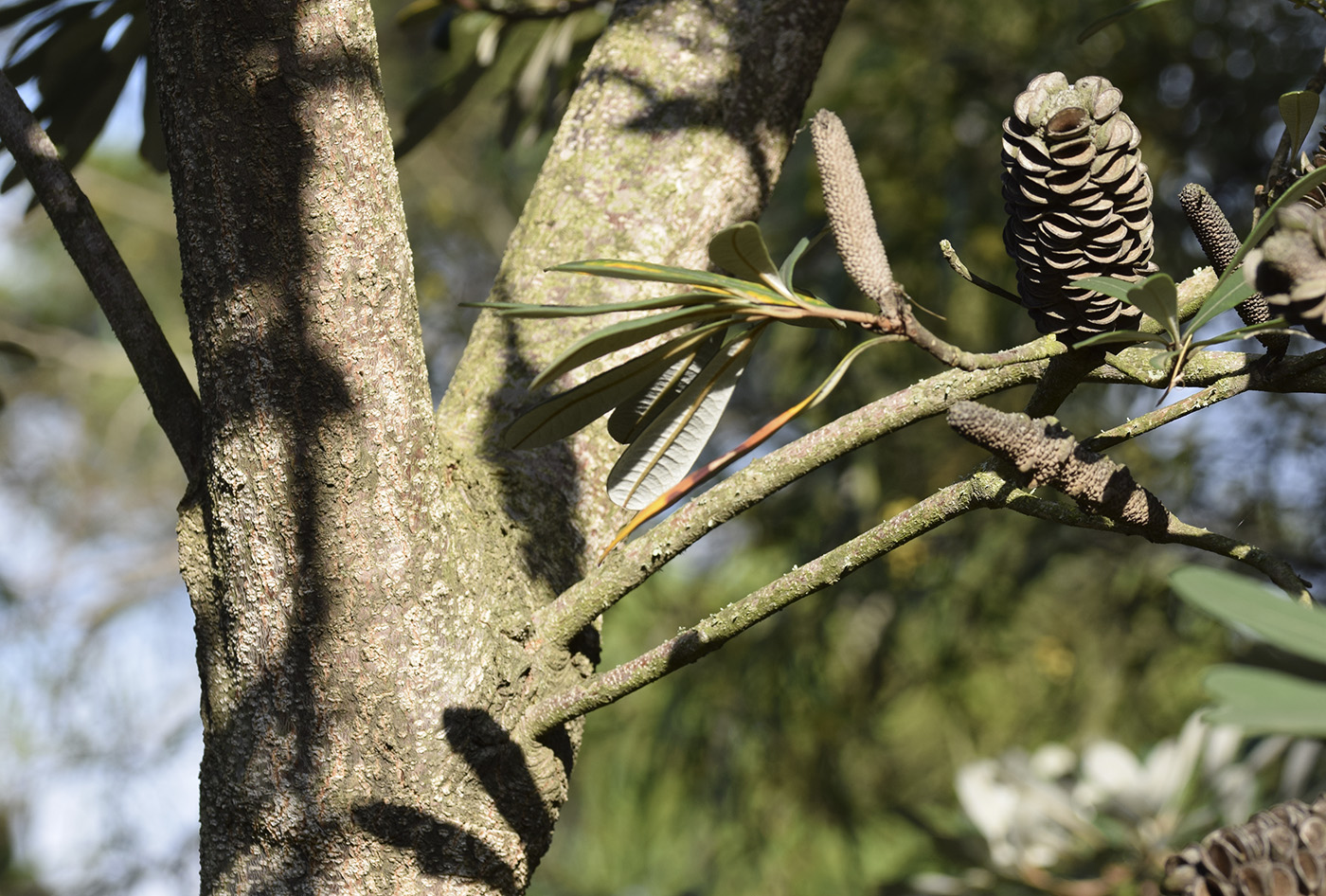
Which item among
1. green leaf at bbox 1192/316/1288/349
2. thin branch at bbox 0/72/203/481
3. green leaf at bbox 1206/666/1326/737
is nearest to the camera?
green leaf at bbox 1206/666/1326/737

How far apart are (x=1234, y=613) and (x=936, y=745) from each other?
310 centimetres

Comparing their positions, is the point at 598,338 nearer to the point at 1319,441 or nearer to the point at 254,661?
the point at 254,661

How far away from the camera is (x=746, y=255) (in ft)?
1.37

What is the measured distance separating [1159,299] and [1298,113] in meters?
0.14

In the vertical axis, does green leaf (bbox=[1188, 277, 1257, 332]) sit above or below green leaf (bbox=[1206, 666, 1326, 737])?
above

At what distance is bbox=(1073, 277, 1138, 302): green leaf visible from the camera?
0.36 m

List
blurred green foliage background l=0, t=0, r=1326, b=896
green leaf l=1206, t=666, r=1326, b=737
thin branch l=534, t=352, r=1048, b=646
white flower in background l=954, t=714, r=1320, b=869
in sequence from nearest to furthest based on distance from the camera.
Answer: green leaf l=1206, t=666, r=1326, b=737 < thin branch l=534, t=352, r=1048, b=646 < white flower in background l=954, t=714, r=1320, b=869 < blurred green foliage background l=0, t=0, r=1326, b=896

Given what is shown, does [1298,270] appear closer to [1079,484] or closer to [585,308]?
[1079,484]

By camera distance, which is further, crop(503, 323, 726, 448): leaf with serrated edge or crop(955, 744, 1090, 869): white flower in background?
crop(955, 744, 1090, 869): white flower in background

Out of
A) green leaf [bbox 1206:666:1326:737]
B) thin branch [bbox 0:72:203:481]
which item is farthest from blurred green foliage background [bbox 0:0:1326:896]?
green leaf [bbox 1206:666:1326:737]

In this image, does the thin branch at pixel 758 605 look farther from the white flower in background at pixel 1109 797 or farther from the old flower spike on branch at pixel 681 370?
the white flower in background at pixel 1109 797

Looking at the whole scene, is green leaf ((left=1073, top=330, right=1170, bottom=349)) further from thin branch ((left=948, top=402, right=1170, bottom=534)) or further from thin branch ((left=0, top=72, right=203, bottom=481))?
thin branch ((left=0, top=72, right=203, bottom=481))

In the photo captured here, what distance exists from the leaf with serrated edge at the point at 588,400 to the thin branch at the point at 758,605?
12cm

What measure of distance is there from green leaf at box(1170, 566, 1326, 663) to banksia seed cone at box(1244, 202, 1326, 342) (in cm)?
9
